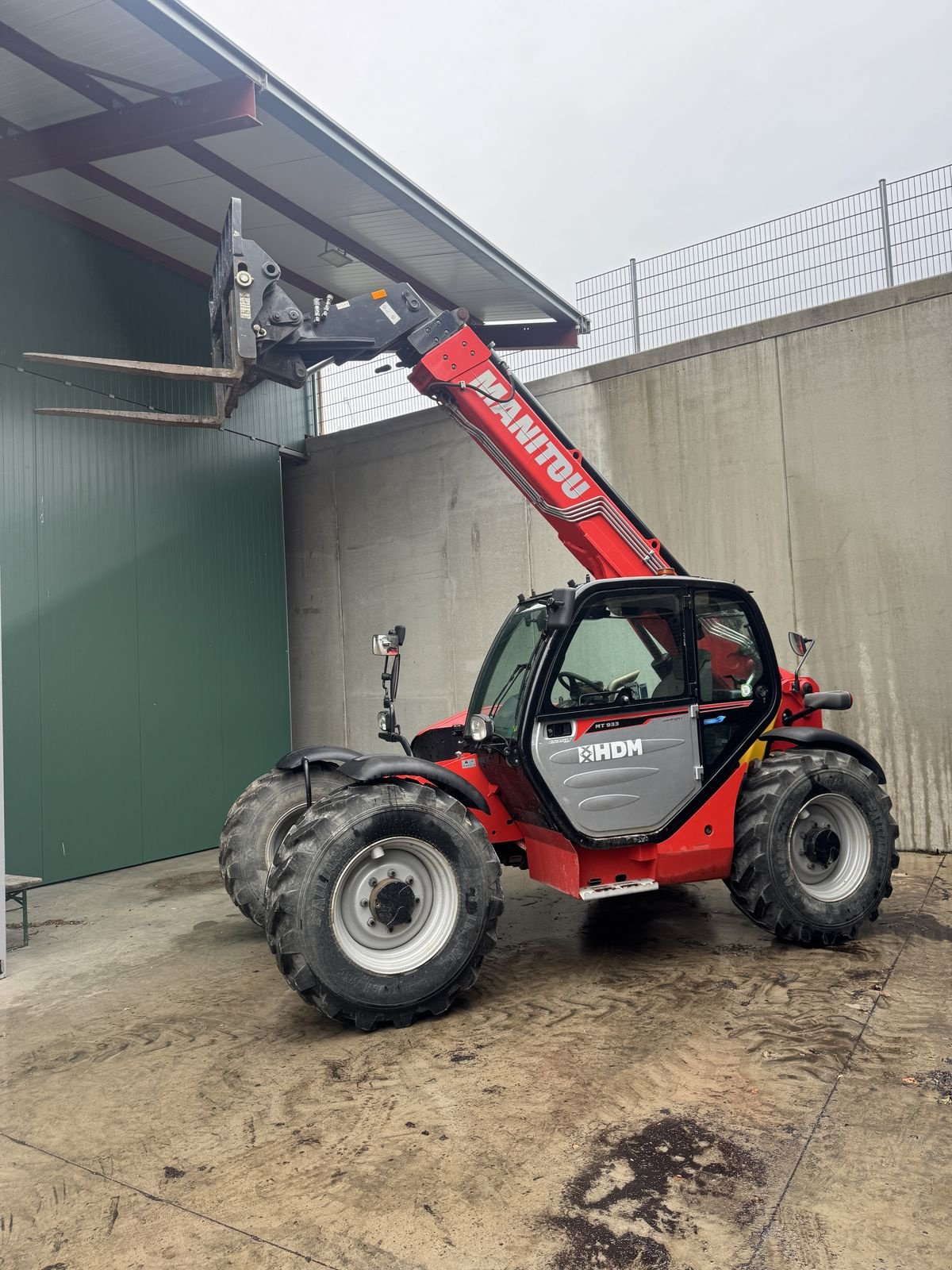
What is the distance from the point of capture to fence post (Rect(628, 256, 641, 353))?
880 cm

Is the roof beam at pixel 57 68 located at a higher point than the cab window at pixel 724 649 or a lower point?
higher

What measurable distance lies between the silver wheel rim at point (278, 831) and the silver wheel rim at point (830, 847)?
2.78 metres

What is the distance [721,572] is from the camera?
8.08 metres

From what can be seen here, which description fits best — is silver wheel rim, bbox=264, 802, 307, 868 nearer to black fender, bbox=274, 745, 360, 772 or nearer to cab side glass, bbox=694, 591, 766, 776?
black fender, bbox=274, 745, 360, 772

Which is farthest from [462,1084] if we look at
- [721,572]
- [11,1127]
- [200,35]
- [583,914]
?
[200,35]

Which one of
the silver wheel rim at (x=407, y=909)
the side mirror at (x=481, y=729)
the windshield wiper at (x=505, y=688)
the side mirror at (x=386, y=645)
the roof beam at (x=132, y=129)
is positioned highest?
the roof beam at (x=132, y=129)

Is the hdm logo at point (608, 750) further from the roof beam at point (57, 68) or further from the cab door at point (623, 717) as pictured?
the roof beam at point (57, 68)

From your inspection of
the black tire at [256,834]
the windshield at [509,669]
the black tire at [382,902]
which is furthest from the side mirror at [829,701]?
the black tire at [256,834]

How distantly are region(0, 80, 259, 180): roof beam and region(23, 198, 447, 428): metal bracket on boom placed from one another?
203cm

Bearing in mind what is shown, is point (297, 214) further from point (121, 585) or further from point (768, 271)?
point (768, 271)

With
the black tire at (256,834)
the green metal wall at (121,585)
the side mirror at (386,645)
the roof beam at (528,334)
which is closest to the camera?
the side mirror at (386,645)

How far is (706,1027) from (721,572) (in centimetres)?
495

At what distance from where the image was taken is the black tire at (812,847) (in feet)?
15.3

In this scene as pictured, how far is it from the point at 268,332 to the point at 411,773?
7.62 ft
